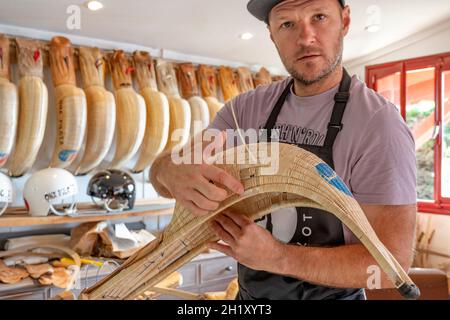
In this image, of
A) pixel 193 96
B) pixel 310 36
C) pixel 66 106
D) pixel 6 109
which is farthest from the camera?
pixel 193 96

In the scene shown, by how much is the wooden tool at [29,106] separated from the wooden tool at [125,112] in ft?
1.10

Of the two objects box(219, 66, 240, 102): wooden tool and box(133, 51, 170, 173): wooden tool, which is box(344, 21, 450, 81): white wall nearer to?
box(219, 66, 240, 102): wooden tool

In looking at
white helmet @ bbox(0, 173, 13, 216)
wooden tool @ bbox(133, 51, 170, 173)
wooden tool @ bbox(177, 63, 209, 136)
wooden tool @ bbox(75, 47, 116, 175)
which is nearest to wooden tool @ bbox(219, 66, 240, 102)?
wooden tool @ bbox(177, 63, 209, 136)

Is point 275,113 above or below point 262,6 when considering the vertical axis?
below

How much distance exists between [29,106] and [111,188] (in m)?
0.47

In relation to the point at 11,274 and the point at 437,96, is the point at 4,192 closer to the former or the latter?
the point at 11,274

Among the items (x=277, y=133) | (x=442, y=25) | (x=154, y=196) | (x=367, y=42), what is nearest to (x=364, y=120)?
(x=277, y=133)

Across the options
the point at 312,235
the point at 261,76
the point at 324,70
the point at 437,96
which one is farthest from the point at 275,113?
the point at 437,96

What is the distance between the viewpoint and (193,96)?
209cm

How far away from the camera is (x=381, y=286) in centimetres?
53

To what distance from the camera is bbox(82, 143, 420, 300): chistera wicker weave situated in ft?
1.21

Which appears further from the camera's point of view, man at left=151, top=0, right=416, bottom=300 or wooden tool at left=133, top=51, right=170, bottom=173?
wooden tool at left=133, top=51, right=170, bottom=173

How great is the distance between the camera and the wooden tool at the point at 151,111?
186cm

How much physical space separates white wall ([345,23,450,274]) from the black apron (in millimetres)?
1998
